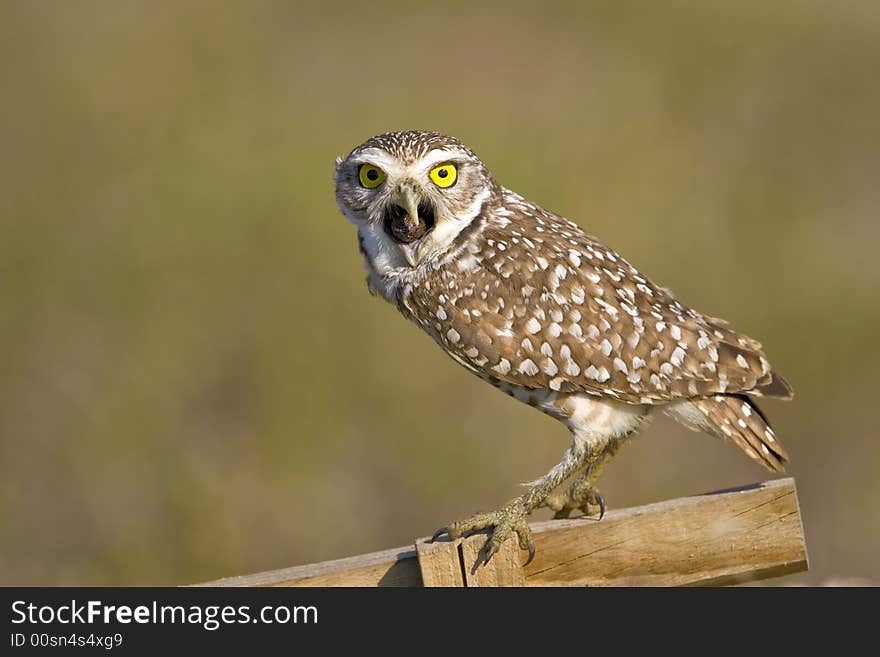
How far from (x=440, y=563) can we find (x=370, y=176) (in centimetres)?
142

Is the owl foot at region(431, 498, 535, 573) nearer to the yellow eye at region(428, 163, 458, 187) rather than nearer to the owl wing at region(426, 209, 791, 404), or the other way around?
the owl wing at region(426, 209, 791, 404)

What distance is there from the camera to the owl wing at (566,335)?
13.4ft

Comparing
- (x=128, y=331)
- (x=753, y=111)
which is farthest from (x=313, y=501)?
(x=753, y=111)

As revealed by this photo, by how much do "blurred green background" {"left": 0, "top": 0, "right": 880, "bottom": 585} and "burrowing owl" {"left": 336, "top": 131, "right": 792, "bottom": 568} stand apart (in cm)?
318

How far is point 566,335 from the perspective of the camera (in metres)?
4.09

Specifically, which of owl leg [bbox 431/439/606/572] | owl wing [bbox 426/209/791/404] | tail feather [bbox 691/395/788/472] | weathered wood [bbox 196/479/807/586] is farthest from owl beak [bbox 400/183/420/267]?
tail feather [bbox 691/395/788/472]

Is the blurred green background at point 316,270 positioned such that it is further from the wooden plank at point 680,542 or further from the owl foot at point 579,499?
the wooden plank at point 680,542

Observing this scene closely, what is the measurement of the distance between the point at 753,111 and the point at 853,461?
3.20 m

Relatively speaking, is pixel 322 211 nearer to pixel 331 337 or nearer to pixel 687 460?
pixel 331 337

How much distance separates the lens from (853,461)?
891cm

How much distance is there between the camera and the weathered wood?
3.51 m

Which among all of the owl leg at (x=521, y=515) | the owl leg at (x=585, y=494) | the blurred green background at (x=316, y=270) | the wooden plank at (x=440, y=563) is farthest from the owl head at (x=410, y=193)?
the blurred green background at (x=316, y=270)

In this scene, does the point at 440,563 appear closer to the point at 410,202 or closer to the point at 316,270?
the point at 410,202

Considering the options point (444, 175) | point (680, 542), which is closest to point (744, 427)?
point (680, 542)
